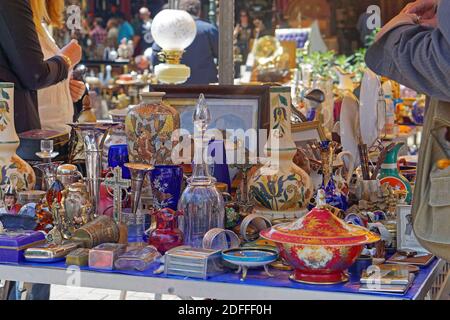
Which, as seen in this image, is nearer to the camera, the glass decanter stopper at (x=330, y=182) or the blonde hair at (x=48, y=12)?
the glass decanter stopper at (x=330, y=182)

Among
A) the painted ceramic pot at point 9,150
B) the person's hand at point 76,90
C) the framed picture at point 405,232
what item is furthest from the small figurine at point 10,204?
the person's hand at point 76,90

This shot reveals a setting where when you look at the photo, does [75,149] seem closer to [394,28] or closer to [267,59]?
[394,28]

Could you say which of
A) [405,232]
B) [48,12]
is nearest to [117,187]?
[405,232]

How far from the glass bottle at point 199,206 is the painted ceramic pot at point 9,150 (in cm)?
46

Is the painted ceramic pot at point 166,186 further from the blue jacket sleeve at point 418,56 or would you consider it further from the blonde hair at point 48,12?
the blonde hair at point 48,12

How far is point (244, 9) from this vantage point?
8.97 m

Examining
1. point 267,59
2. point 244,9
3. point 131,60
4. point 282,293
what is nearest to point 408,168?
point 282,293

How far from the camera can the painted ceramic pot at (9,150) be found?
1.82 meters

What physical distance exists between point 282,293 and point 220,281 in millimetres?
116

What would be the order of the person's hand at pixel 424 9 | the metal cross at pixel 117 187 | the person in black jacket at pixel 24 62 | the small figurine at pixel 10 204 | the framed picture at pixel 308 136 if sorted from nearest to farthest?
the person's hand at pixel 424 9, the metal cross at pixel 117 187, the small figurine at pixel 10 204, the framed picture at pixel 308 136, the person in black jacket at pixel 24 62

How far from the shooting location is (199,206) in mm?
1588

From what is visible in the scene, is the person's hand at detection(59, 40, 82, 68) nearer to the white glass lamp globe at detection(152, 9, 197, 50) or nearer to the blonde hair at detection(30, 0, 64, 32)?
the blonde hair at detection(30, 0, 64, 32)

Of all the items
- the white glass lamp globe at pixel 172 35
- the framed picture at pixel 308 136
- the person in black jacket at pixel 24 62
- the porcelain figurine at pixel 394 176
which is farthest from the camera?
the white glass lamp globe at pixel 172 35

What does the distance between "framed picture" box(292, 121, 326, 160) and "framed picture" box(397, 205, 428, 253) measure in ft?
1.31
